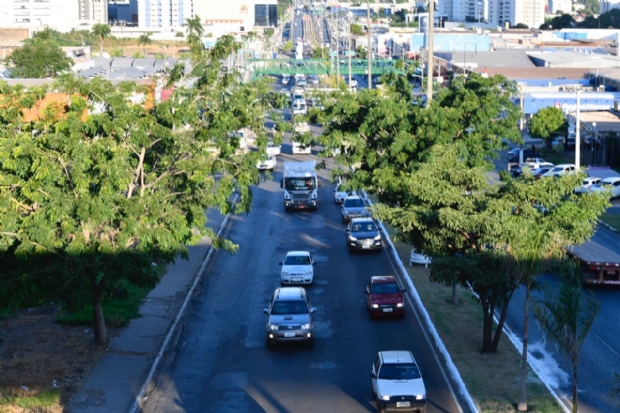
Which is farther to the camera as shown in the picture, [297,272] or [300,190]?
[300,190]

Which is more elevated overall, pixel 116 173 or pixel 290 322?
pixel 116 173

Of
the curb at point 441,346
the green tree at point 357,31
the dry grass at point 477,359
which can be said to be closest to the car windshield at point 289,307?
the curb at point 441,346

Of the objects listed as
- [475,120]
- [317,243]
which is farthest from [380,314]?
[317,243]

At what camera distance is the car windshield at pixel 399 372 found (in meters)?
20.2

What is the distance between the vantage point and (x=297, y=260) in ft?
109

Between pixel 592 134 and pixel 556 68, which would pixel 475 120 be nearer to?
pixel 592 134

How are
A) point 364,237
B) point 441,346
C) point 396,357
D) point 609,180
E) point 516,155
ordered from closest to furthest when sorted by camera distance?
point 396,357
point 441,346
point 364,237
point 609,180
point 516,155

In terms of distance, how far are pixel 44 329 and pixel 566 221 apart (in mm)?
15043

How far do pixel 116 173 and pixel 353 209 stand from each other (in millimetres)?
23089

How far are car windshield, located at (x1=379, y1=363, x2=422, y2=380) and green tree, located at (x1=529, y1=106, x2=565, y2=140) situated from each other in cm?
4408

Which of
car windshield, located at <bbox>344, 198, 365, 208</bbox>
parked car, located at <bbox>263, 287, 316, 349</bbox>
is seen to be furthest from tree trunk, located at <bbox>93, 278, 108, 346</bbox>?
car windshield, located at <bbox>344, 198, 365, 208</bbox>

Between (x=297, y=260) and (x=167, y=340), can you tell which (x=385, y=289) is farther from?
(x=167, y=340)

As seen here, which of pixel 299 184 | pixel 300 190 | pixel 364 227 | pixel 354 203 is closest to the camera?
pixel 364 227

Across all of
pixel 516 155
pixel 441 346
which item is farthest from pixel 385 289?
pixel 516 155
